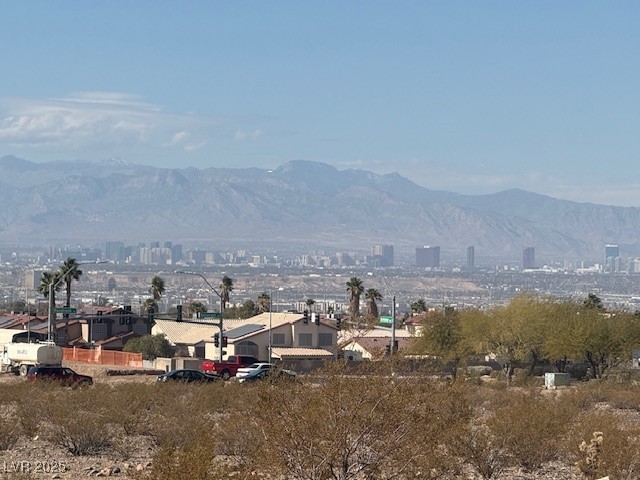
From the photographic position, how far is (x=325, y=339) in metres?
89.9

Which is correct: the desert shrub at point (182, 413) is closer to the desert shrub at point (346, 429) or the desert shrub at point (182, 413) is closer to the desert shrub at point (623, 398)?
the desert shrub at point (346, 429)

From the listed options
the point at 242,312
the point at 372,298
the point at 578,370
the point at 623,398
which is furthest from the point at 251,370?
the point at 372,298

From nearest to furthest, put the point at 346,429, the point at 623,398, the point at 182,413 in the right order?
the point at 346,429
the point at 182,413
the point at 623,398

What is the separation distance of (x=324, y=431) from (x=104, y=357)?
62.6 meters

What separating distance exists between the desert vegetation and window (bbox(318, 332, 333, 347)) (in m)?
38.8

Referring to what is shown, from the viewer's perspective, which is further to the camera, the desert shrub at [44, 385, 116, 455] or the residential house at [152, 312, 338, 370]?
the residential house at [152, 312, 338, 370]

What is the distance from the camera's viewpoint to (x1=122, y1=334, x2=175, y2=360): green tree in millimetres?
87312

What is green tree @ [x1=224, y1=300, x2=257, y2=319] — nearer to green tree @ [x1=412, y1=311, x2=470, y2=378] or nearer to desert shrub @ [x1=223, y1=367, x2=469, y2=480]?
green tree @ [x1=412, y1=311, x2=470, y2=378]

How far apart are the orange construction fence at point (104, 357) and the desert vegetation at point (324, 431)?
105 feet

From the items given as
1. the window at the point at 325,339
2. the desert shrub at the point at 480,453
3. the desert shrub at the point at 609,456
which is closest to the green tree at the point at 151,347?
the window at the point at 325,339

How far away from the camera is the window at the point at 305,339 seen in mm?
88875

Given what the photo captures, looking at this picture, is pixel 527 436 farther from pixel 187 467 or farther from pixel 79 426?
pixel 187 467

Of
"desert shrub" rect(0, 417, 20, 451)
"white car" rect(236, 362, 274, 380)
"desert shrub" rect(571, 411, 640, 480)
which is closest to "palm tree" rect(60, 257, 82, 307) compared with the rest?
"white car" rect(236, 362, 274, 380)

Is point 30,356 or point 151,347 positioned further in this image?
point 151,347
